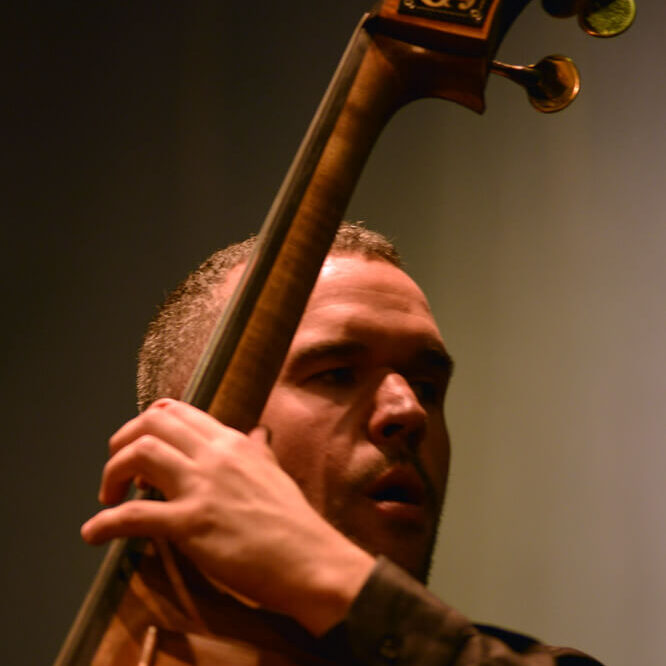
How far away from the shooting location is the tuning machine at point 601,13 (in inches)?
32.7

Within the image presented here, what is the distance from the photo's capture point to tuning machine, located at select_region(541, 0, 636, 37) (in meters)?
0.83

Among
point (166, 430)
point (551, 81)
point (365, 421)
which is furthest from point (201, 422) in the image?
point (551, 81)

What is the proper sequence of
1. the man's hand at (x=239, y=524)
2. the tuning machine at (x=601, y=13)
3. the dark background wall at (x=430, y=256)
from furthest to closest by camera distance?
the dark background wall at (x=430, y=256) → the tuning machine at (x=601, y=13) → the man's hand at (x=239, y=524)

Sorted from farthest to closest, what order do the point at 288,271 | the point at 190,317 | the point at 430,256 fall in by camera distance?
the point at 430,256 → the point at 190,317 → the point at 288,271

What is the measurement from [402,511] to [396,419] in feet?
0.32

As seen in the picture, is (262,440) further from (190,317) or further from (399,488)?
(190,317)

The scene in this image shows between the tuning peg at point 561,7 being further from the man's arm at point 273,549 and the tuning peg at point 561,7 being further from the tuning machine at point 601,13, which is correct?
the man's arm at point 273,549

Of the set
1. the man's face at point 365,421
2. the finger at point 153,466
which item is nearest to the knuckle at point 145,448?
the finger at point 153,466

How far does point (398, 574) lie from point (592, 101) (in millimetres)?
1212

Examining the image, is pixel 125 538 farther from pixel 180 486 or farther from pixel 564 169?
pixel 564 169

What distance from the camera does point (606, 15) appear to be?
0.84 m

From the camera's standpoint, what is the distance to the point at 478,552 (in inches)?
57.4

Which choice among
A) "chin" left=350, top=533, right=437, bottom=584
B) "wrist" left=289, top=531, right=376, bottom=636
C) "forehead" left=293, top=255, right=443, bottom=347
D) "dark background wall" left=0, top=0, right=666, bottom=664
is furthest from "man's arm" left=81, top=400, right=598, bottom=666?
"dark background wall" left=0, top=0, right=666, bottom=664

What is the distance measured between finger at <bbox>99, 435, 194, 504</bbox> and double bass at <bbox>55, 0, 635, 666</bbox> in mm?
54
